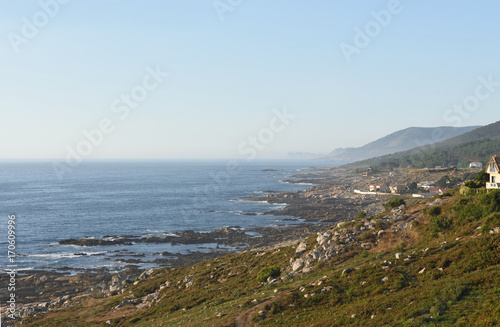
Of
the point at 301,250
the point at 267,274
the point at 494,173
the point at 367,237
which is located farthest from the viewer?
the point at 301,250

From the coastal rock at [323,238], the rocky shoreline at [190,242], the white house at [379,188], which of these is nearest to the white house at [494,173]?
the coastal rock at [323,238]

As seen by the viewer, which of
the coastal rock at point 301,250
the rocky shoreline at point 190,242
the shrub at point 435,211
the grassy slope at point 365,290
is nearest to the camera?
the grassy slope at point 365,290

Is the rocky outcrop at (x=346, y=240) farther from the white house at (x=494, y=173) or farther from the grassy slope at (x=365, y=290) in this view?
the white house at (x=494, y=173)

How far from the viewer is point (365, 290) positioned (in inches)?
949

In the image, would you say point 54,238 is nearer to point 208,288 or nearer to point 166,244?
point 166,244

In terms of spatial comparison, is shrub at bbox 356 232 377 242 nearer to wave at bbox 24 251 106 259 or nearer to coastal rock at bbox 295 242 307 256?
coastal rock at bbox 295 242 307 256

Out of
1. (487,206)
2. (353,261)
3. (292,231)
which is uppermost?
(487,206)

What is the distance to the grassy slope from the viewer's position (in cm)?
1848

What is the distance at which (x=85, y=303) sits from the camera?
142 feet

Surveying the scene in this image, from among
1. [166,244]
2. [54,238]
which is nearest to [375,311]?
[166,244]

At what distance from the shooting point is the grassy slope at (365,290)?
18.5m

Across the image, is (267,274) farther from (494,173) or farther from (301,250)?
(494,173)

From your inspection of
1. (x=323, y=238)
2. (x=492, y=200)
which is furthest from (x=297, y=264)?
(x=492, y=200)

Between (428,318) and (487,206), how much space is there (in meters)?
20.2
